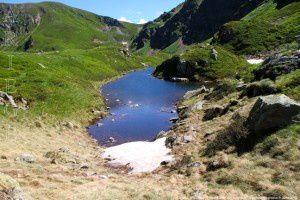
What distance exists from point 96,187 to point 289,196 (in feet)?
41.1

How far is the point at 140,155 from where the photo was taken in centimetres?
4125

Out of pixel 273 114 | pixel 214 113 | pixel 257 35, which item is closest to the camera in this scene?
pixel 273 114

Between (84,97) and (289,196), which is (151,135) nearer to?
(84,97)

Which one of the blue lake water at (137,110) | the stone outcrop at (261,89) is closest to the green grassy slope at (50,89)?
the blue lake water at (137,110)

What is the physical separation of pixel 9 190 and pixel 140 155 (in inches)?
816

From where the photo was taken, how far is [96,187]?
1144 inches

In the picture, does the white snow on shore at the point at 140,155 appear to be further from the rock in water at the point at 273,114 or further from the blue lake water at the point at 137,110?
the rock in water at the point at 273,114

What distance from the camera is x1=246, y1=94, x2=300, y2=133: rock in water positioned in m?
33.4

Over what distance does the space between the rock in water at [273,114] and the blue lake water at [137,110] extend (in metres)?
19.8

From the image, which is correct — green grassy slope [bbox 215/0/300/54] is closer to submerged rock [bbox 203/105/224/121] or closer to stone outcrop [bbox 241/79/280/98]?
stone outcrop [bbox 241/79/280/98]

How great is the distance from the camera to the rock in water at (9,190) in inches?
830

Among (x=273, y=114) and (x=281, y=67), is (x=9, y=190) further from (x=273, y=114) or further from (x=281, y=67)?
(x=281, y=67)

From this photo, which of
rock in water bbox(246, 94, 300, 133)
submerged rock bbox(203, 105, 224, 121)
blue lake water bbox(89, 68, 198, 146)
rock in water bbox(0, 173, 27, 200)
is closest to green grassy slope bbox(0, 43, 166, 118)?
blue lake water bbox(89, 68, 198, 146)

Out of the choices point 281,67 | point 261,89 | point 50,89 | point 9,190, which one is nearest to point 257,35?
point 50,89
